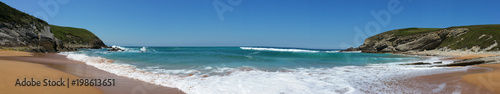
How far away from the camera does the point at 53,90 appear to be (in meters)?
4.40

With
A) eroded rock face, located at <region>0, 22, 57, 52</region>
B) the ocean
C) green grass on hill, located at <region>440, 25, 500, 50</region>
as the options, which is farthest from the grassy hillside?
green grass on hill, located at <region>440, 25, 500, 50</region>

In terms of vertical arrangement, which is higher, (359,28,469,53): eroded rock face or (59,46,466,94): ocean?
(359,28,469,53): eroded rock face

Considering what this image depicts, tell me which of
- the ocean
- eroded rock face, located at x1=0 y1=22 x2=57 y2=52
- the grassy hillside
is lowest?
the ocean

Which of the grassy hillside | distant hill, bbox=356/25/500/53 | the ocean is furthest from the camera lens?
distant hill, bbox=356/25/500/53

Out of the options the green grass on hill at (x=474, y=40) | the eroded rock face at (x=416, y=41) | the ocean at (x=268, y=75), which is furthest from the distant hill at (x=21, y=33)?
the eroded rock face at (x=416, y=41)

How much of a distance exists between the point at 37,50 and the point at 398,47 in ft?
206

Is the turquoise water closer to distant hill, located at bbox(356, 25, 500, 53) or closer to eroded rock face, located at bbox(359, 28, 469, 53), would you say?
distant hill, located at bbox(356, 25, 500, 53)

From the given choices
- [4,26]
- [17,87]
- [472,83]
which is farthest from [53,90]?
[4,26]

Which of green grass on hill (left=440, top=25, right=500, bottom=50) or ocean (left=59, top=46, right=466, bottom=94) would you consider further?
green grass on hill (left=440, top=25, right=500, bottom=50)

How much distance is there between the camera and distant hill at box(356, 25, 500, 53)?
33250 mm

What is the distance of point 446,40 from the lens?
42969 millimetres

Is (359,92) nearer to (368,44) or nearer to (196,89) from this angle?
(196,89)

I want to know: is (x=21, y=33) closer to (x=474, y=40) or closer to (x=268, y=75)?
(x=268, y=75)

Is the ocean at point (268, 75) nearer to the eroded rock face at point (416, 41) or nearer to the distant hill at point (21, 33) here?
the distant hill at point (21, 33)
